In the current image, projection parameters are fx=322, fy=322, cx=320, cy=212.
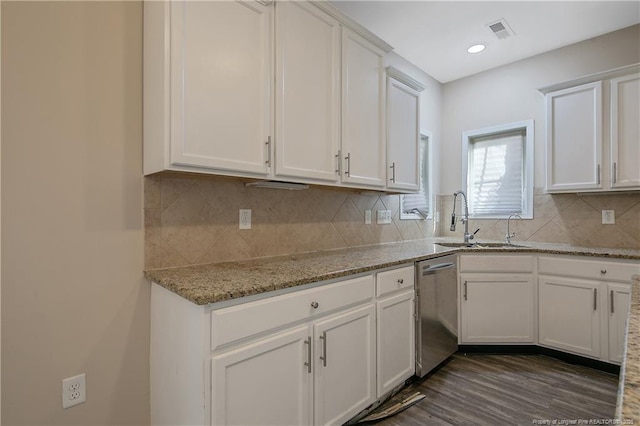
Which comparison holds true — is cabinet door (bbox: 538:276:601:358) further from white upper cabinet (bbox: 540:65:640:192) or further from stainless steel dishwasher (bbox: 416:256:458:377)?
white upper cabinet (bbox: 540:65:640:192)

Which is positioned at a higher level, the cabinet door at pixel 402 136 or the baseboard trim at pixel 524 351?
the cabinet door at pixel 402 136

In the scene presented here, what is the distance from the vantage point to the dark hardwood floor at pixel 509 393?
1.85 meters

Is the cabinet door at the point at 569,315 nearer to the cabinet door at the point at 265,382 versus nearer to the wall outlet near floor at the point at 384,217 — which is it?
the wall outlet near floor at the point at 384,217

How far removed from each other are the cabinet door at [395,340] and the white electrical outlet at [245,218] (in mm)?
914

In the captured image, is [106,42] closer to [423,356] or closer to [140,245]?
[140,245]

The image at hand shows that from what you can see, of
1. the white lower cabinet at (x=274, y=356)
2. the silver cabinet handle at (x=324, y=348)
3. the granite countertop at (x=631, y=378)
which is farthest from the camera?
the silver cabinet handle at (x=324, y=348)

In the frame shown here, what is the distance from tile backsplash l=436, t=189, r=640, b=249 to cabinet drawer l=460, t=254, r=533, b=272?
0.68 metres

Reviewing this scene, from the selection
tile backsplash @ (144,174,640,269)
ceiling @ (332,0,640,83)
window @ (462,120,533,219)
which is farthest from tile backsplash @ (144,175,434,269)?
window @ (462,120,533,219)

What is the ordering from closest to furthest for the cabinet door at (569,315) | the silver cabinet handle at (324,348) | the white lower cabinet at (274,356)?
the white lower cabinet at (274,356) < the silver cabinet handle at (324,348) < the cabinet door at (569,315)

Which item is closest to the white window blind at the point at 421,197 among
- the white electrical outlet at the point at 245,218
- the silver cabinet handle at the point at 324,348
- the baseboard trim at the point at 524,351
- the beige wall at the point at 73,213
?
the baseboard trim at the point at 524,351

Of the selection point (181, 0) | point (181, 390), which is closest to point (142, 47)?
point (181, 0)

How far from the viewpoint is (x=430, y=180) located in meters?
3.68

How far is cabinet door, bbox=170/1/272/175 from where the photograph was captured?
143cm

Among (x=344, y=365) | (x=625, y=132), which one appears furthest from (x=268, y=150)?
(x=625, y=132)
